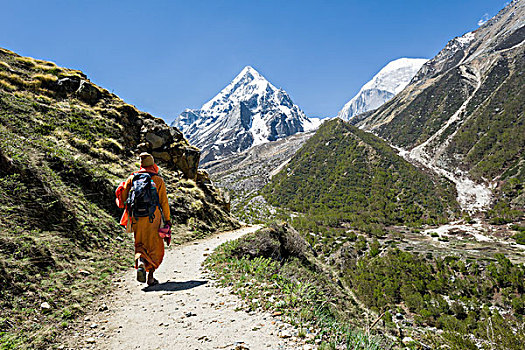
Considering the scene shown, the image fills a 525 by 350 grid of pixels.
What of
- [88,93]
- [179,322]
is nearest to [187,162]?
[88,93]

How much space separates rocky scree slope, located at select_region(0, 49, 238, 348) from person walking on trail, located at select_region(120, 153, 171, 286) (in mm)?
1044

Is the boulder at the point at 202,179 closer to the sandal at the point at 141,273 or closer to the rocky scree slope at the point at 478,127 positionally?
the sandal at the point at 141,273

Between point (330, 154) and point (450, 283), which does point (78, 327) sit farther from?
point (330, 154)

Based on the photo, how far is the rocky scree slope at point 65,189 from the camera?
12.9 feet

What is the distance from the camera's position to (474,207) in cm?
6069

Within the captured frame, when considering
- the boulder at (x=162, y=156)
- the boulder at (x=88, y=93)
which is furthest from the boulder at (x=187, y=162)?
the boulder at (x=88, y=93)

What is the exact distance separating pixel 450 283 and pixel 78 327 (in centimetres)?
4076

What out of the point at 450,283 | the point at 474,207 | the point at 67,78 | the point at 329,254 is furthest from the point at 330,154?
the point at 67,78

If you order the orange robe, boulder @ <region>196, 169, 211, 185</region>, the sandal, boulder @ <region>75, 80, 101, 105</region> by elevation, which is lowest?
the sandal

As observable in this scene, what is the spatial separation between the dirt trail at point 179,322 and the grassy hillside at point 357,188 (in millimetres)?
58311

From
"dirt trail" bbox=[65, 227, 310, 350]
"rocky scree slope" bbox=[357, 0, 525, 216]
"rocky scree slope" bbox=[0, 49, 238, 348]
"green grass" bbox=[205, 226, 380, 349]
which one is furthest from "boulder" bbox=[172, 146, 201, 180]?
"rocky scree slope" bbox=[357, 0, 525, 216]

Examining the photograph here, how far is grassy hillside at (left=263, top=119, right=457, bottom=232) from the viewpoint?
63.3 meters

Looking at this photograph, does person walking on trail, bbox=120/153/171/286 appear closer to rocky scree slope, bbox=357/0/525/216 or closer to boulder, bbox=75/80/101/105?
boulder, bbox=75/80/101/105

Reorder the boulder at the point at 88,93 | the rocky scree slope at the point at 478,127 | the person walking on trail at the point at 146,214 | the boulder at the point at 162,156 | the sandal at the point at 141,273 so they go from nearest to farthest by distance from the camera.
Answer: the sandal at the point at 141,273
the person walking on trail at the point at 146,214
the boulder at the point at 88,93
the boulder at the point at 162,156
the rocky scree slope at the point at 478,127
